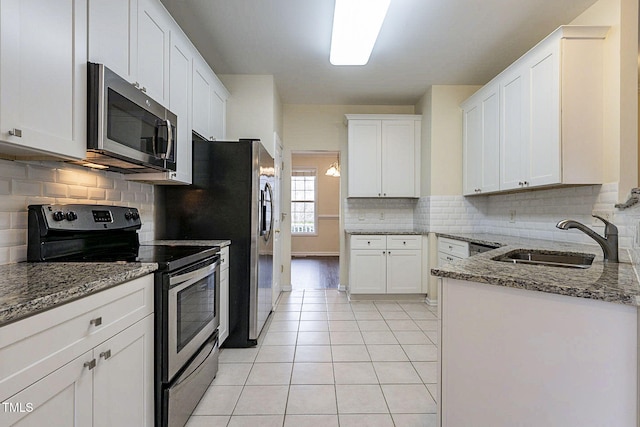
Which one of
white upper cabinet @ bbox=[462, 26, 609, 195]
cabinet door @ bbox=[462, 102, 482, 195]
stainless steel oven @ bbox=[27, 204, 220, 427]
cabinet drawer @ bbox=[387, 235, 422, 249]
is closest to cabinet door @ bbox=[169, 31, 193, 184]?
stainless steel oven @ bbox=[27, 204, 220, 427]

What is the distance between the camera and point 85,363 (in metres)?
1.03

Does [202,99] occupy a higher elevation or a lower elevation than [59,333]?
higher

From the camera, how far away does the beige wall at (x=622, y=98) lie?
6.97 ft

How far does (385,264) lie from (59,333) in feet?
11.5

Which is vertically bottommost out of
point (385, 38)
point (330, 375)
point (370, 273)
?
point (330, 375)

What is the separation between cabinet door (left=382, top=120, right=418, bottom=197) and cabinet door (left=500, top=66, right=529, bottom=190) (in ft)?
4.45

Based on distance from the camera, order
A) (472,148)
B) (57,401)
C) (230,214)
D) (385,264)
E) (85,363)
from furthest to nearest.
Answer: (385,264), (472,148), (230,214), (85,363), (57,401)

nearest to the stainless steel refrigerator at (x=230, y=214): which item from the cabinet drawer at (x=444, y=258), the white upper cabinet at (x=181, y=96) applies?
the white upper cabinet at (x=181, y=96)

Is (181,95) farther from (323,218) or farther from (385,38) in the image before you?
(323,218)

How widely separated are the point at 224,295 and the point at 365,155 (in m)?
2.62

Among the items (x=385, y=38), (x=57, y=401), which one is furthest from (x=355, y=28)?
(x=57, y=401)

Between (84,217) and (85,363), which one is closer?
(85,363)

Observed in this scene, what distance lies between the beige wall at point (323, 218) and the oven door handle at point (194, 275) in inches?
244

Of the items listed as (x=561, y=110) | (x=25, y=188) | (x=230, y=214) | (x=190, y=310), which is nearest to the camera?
(x=25, y=188)
